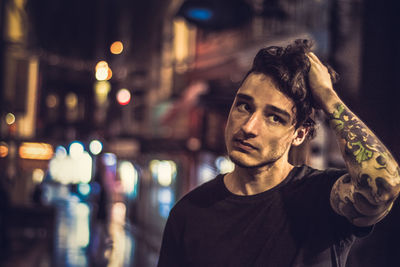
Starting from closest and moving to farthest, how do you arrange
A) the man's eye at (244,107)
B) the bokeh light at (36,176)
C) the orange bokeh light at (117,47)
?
the man's eye at (244,107)
the bokeh light at (36,176)
the orange bokeh light at (117,47)

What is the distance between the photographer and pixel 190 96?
17094 millimetres

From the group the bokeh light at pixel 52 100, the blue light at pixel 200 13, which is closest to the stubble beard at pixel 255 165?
the blue light at pixel 200 13

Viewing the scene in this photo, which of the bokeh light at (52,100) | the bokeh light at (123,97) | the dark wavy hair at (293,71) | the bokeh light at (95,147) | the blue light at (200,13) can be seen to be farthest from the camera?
the bokeh light at (52,100)

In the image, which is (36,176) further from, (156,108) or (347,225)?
(347,225)

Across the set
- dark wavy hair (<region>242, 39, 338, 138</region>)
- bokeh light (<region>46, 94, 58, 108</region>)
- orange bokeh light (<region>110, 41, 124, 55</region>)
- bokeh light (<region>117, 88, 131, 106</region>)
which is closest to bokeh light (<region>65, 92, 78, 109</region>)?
bokeh light (<region>46, 94, 58, 108</region>)

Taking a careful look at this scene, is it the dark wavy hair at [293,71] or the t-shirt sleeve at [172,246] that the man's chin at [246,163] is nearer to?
the dark wavy hair at [293,71]

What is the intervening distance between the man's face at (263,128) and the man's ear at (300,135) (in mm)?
61

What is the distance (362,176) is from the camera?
2002mm

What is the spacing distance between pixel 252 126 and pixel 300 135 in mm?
289

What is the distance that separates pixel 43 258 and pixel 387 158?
13650 mm

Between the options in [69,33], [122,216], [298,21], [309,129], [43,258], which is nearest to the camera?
[309,129]

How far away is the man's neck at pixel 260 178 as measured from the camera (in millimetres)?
2301

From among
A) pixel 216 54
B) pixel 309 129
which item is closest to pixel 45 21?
pixel 216 54

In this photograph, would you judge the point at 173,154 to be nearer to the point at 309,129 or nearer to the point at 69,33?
the point at 309,129
